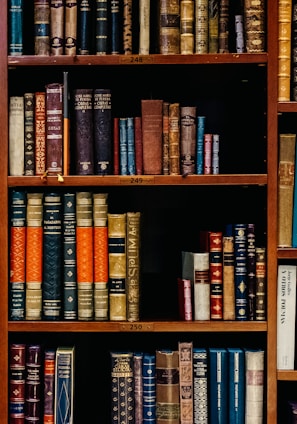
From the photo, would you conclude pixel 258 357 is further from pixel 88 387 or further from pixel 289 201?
pixel 88 387

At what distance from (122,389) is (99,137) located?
70 centimetres

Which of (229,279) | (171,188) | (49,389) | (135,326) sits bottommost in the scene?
(49,389)

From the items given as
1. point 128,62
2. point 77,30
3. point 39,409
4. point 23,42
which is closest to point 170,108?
point 128,62

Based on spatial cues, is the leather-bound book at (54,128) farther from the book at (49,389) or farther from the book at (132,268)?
the book at (49,389)

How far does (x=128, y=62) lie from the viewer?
1.90 metres

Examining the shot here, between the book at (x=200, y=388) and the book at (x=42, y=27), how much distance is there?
94cm

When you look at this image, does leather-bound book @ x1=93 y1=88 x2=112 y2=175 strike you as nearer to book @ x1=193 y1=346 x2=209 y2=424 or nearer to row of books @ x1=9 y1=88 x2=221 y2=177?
row of books @ x1=9 y1=88 x2=221 y2=177

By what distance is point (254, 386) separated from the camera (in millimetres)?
1938

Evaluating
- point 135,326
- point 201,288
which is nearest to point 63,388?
point 135,326

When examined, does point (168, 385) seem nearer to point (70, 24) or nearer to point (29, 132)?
point (29, 132)

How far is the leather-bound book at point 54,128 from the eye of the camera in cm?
194

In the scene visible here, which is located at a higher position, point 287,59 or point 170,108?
point 287,59

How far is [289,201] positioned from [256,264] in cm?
19

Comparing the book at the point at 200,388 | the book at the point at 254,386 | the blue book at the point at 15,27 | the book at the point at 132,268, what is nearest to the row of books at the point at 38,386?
the book at the point at 132,268
